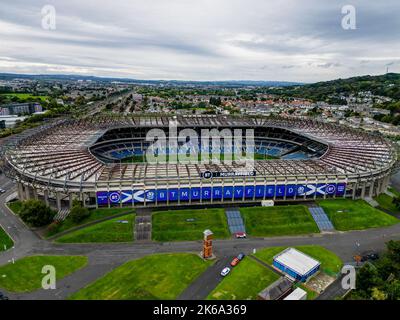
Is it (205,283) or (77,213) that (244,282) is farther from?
(77,213)

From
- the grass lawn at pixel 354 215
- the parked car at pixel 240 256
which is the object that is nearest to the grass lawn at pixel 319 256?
the parked car at pixel 240 256

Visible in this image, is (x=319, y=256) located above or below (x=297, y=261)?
below

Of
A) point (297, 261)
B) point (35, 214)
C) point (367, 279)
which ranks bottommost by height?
point (297, 261)

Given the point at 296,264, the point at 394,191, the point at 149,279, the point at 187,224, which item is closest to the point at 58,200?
the point at 187,224

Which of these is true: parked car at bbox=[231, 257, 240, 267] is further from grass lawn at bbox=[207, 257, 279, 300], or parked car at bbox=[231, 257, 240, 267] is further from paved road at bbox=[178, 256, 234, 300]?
paved road at bbox=[178, 256, 234, 300]

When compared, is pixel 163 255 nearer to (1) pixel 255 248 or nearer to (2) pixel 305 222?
(1) pixel 255 248
